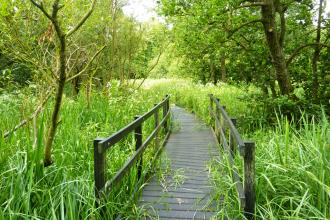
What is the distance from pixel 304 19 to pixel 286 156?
695 cm

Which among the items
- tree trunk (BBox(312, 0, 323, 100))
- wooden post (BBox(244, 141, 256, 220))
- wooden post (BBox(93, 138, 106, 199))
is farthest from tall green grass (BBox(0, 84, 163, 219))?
tree trunk (BBox(312, 0, 323, 100))

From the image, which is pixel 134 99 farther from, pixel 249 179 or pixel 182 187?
pixel 249 179

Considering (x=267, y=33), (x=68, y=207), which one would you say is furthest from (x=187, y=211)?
(x=267, y=33)

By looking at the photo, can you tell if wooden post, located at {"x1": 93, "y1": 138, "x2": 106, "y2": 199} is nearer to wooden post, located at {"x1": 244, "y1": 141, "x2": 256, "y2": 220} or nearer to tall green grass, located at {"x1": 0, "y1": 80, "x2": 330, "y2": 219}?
tall green grass, located at {"x1": 0, "y1": 80, "x2": 330, "y2": 219}

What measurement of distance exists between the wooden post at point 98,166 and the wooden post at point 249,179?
1.29 metres

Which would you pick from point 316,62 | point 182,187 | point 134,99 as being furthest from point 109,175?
point 316,62

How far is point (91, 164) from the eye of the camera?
14.8ft

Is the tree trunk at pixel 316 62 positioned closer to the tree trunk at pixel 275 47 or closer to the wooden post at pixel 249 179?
the tree trunk at pixel 275 47

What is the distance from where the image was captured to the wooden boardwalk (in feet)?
13.9

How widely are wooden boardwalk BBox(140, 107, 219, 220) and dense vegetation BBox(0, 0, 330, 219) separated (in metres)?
0.23

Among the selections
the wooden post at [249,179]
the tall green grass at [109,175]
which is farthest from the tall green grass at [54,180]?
the wooden post at [249,179]

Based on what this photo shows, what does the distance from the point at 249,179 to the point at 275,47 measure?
5761mm

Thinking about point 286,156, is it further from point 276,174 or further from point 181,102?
point 181,102

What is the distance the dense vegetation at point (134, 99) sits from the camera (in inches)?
143
